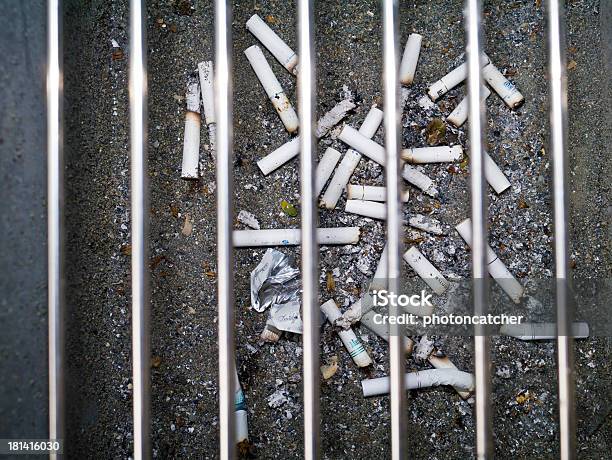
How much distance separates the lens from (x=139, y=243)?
90cm

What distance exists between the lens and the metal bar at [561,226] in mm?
914

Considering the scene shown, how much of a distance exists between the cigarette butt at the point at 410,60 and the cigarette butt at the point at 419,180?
0.18m

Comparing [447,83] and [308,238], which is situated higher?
[447,83]

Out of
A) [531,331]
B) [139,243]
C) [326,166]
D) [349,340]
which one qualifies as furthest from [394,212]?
[139,243]

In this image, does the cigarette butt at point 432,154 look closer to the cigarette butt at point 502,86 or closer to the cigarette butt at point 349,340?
the cigarette butt at point 502,86

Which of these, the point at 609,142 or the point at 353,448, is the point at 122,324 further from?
the point at 609,142

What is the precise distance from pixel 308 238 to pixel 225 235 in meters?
0.16

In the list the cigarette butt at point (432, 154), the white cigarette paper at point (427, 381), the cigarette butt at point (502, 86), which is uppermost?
the cigarette butt at point (502, 86)

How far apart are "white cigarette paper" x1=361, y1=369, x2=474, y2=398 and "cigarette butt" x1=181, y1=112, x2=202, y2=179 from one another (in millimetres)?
541

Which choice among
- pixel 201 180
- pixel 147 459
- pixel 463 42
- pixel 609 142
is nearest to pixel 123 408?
pixel 147 459

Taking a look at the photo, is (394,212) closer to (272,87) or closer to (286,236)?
(286,236)

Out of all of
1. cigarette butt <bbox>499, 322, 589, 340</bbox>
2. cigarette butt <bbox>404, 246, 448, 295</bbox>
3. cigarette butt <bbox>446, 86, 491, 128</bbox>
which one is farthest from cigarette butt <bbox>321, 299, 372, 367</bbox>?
cigarette butt <bbox>446, 86, 491, 128</bbox>

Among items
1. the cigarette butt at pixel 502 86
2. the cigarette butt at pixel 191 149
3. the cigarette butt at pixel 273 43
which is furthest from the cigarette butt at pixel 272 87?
the cigarette butt at pixel 502 86

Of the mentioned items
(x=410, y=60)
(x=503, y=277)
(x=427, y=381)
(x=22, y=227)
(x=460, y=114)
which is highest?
(x=410, y=60)
